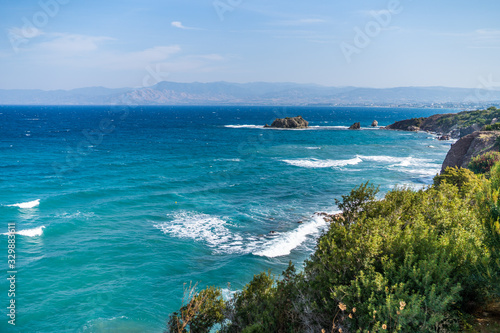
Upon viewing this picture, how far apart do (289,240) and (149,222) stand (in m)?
12.9

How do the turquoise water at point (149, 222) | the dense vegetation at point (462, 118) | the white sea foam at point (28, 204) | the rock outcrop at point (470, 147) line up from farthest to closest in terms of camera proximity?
1. the dense vegetation at point (462, 118)
2. the rock outcrop at point (470, 147)
3. the white sea foam at point (28, 204)
4. the turquoise water at point (149, 222)

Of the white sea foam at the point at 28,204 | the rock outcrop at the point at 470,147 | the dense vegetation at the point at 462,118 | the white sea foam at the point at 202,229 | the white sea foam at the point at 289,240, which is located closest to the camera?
the white sea foam at the point at 289,240

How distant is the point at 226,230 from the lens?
89.2 feet

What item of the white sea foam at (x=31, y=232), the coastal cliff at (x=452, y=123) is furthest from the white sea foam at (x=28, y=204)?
the coastal cliff at (x=452, y=123)

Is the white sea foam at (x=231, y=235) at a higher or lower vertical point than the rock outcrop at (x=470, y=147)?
lower

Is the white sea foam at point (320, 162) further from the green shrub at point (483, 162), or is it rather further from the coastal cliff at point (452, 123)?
the coastal cliff at point (452, 123)

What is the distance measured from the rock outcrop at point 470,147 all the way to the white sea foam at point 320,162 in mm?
15236

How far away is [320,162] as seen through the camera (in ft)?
184

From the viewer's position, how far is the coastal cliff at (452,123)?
94.0 m

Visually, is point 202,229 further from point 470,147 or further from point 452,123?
point 452,123

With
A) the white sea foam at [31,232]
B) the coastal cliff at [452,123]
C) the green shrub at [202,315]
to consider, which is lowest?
the white sea foam at [31,232]

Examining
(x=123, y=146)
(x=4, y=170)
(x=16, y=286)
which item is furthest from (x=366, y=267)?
(x=123, y=146)

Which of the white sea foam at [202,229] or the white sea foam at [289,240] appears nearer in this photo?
the white sea foam at [289,240]

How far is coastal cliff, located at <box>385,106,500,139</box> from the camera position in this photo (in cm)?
9396
